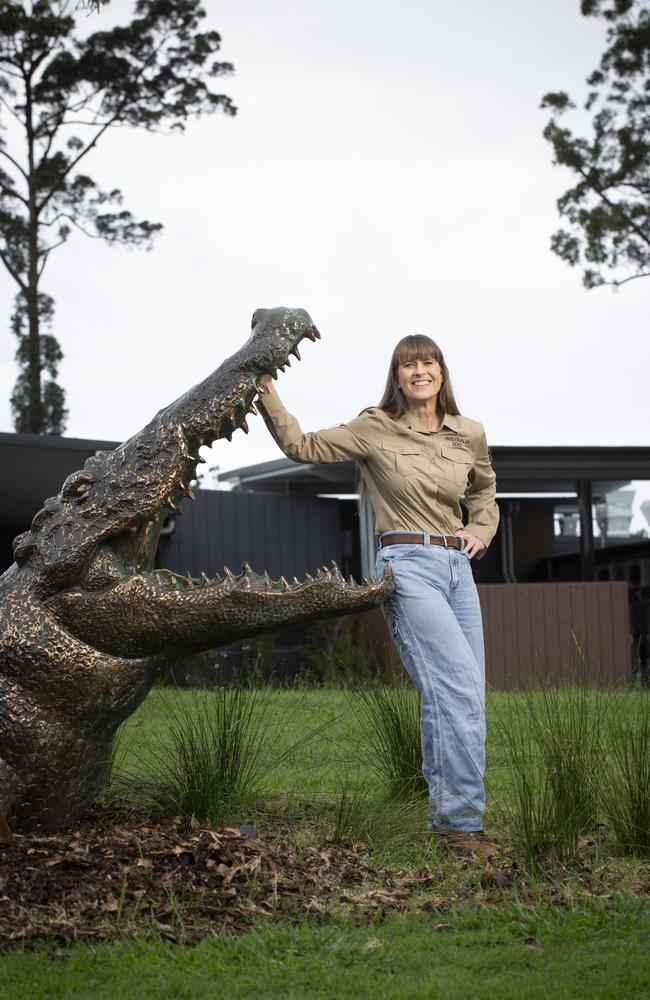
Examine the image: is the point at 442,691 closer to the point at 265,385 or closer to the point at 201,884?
the point at 201,884

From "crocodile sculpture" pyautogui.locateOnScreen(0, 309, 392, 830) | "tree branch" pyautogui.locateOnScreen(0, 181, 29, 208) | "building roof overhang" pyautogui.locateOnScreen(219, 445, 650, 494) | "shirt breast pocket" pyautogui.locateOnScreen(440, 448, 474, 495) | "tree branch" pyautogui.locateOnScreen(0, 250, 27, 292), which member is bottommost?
"crocodile sculpture" pyautogui.locateOnScreen(0, 309, 392, 830)

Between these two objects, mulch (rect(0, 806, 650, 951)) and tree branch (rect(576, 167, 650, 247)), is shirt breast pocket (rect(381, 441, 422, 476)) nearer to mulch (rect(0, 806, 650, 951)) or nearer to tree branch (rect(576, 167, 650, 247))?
mulch (rect(0, 806, 650, 951))

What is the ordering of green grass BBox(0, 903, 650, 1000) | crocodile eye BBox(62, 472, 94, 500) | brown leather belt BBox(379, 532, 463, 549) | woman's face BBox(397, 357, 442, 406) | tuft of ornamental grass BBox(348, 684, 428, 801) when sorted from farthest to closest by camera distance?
1. tuft of ornamental grass BBox(348, 684, 428, 801)
2. woman's face BBox(397, 357, 442, 406)
3. brown leather belt BBox(379, 532, 463, 549)
4. crocodile eye BBox(62, 472, 94, 500)
5. green grass BBox(0, 903, 650, 1000)

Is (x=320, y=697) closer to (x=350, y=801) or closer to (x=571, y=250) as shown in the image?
(x=350, y=801)

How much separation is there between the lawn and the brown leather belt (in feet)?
2.24

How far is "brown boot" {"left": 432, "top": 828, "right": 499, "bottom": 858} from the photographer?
407 centimetres

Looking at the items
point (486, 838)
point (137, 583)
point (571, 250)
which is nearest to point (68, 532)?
point (137, 583)

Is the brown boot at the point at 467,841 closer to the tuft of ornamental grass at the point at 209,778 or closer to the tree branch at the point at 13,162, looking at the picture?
the tuft of ornamental grass at the point at 209,778

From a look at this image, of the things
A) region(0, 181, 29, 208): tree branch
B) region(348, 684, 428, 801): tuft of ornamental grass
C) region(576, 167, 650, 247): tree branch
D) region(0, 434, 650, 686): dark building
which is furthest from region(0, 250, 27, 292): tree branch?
region(348, 684, 428, 801): tuft of ornamental grass

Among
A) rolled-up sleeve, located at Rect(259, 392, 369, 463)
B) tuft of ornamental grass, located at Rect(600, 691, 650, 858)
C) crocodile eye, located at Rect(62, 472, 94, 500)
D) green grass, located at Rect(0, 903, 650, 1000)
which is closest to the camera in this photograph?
green grass, located at Rect(0, 903, 650, 1000)

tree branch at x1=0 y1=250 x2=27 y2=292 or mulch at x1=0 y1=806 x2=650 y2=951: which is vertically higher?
tree branch at x1=0 y1=250 x2=27 y2=292

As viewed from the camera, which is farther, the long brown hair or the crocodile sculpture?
the long brown hair

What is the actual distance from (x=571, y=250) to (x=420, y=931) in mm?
17631

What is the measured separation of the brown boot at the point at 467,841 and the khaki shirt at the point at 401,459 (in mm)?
1117
